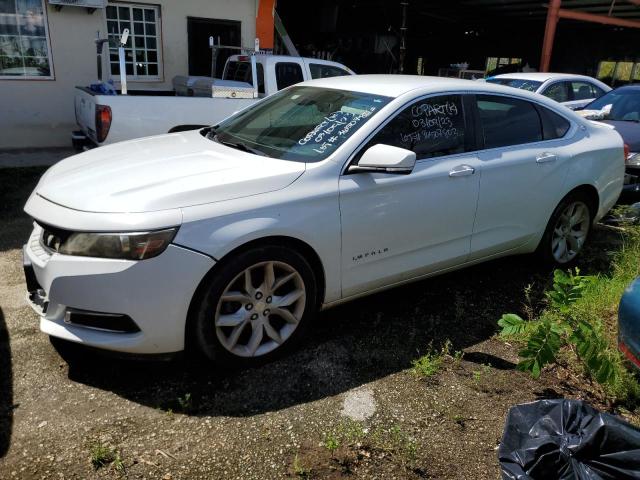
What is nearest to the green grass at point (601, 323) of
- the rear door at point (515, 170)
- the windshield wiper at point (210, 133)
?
the rear door at point (515, 170)

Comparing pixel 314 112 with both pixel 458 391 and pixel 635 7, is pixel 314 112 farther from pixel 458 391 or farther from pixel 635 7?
pixel 635 7

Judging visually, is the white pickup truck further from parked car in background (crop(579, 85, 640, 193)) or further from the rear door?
parked car in background (crop(579, 85, 640, 193))

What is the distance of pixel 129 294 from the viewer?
2.74 m

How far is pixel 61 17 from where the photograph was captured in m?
9.20

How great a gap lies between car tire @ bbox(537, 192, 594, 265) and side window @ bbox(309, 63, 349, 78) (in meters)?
4.67

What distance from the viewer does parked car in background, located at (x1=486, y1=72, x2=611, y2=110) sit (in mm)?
9805

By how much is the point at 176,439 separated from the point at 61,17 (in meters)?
8.85

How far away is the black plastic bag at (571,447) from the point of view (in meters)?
2.14

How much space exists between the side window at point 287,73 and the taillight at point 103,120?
3.01m

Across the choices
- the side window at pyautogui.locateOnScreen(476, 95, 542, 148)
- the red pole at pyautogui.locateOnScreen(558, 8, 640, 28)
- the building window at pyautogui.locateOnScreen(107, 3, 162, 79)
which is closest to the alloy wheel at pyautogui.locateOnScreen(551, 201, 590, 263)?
the side window at pyautogui.locateOnScreen(476, 95, 542, 148)

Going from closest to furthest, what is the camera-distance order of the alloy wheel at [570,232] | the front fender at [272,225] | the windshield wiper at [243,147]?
the front fender at [272,225], the windshield wiper at [243,147], the alloy wheel at [570,232]

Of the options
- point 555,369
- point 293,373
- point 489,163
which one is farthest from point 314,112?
point 555,369

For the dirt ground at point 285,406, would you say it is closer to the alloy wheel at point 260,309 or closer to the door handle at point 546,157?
the alloy wheel at point 260,309

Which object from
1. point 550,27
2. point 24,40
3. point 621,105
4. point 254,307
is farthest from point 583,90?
point 24,40
